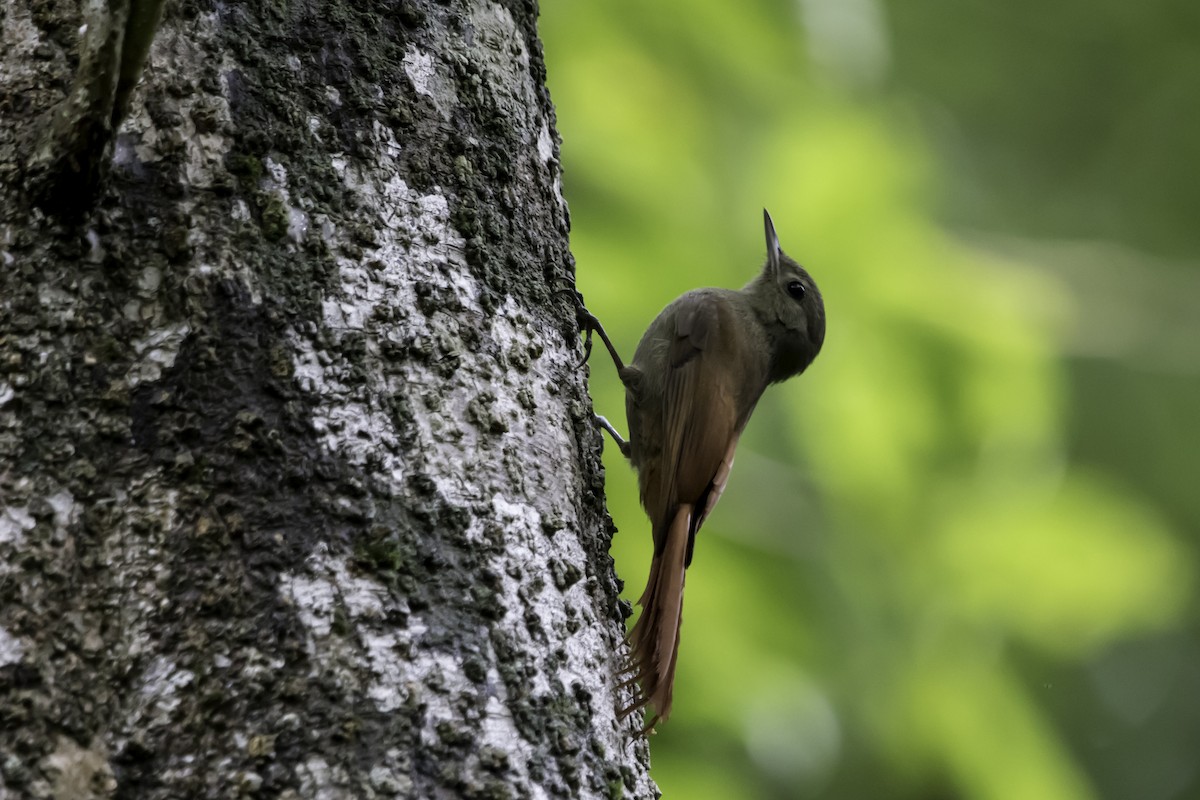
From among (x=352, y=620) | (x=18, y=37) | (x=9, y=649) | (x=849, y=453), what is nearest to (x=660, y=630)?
(x=849, y=453)

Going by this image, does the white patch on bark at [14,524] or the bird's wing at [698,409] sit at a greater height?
the white patch on bark at [14,524]

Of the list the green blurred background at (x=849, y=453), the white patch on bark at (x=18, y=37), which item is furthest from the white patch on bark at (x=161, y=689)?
the green blurred background at (x=849, y=453)

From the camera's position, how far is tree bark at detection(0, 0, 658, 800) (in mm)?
1276

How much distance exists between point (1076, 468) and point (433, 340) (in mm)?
2014

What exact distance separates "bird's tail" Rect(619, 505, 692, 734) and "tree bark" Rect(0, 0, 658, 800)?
0.24 metres

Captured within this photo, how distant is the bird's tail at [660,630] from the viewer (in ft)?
6.50

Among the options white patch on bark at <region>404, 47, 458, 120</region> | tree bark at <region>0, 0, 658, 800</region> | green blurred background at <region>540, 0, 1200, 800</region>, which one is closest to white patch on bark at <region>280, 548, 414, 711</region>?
tree bark at <region>0, 0, 658, 800</region>

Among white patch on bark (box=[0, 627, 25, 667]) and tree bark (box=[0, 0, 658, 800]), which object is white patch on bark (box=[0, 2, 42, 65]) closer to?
tree bark (box=[0, 0, 658, 800])

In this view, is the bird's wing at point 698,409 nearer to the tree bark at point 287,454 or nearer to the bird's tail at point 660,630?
the bird's tail at point 660,630

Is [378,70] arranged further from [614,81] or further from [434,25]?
[614,81]

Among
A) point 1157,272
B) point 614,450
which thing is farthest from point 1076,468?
point 1157,272

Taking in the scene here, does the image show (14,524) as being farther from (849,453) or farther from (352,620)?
(849,453)

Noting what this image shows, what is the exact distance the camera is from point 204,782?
4.03ft

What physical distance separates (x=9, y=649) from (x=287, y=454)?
0.34 m
